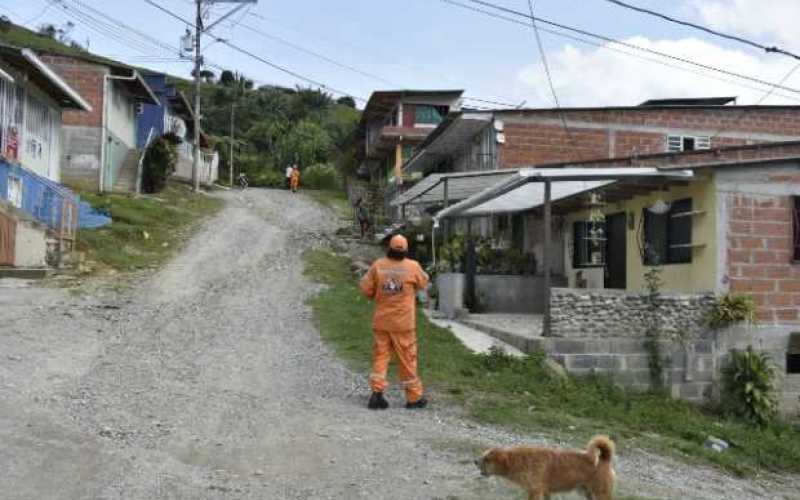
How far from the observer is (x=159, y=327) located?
13875 mm

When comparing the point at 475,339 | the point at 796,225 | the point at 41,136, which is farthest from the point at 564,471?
the point at 41,136

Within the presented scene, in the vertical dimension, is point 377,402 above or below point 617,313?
below

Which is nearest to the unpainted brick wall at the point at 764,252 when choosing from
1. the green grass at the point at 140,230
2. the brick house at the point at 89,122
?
the green grass at the point at 140,230

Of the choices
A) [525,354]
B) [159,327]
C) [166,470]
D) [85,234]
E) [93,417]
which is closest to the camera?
[166,470]

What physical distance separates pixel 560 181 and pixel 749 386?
13.6 feet

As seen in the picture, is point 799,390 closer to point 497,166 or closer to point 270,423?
point 270,423

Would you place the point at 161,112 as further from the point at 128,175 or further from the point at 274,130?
the point at 274,130

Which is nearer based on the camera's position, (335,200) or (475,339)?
(475,339)

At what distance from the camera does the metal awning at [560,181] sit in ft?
42.4

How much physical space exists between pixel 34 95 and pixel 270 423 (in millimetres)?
18208

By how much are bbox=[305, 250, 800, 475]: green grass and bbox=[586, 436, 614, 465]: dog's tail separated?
9.70ft

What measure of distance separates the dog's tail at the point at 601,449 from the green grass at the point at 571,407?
296cm

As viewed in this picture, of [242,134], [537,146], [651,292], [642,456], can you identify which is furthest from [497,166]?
[242,134]

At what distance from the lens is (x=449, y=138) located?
1027 inches
